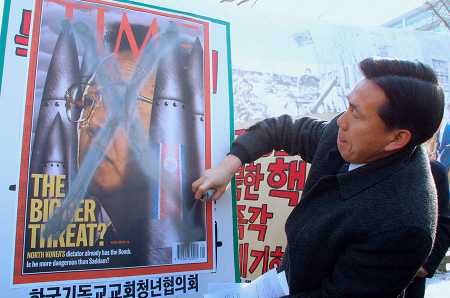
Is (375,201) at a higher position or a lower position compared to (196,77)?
lower

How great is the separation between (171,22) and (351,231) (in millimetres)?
595

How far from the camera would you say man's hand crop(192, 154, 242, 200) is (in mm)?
867

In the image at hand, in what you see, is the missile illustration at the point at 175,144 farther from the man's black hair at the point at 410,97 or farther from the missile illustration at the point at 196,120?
the man's black hair at the point at 410,97

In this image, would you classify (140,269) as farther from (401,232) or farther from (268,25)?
(268,25)

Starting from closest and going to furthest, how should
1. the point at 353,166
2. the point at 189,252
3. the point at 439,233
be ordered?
the point at 353,166
the point at 189,252
the point at 439,233

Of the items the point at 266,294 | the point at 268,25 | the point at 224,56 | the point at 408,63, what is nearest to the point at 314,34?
the point at 268,25

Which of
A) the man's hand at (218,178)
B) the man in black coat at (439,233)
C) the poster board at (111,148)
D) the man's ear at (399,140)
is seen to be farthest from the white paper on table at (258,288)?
the man in black coat at (439,233)

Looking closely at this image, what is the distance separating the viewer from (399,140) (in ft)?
2.30

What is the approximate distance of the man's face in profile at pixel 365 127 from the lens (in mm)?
688

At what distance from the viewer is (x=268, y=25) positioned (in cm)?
168

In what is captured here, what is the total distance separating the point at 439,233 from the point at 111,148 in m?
0.91

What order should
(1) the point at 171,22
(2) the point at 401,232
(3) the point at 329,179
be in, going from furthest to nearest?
(1) the point at 171,22 < (3) the point at 329,179 < (2) the point at 401,232

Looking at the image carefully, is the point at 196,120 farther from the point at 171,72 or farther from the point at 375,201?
the point at 375,201

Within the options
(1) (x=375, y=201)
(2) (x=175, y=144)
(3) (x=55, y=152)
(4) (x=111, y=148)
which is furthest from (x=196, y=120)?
(1) (x=375, y=201)
